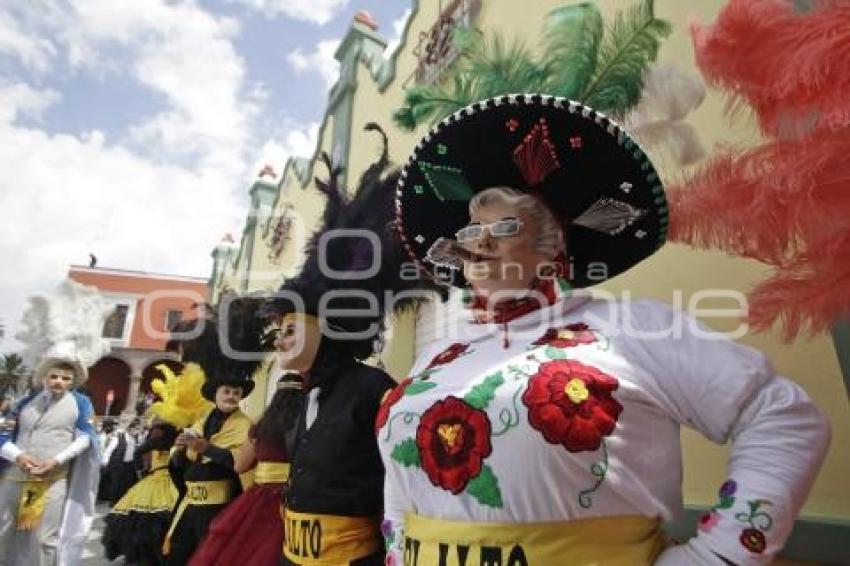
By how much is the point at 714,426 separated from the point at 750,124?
718 mm

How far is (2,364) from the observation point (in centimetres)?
2542

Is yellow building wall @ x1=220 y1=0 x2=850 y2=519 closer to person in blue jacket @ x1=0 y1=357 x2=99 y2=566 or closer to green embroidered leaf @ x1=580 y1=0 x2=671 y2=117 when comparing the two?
green embroidered leaf @ x1=580 y1=0 x2=671 y2=117

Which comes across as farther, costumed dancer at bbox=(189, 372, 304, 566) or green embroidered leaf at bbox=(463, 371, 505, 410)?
costumed dancer at bbox=(189, 372, 304, 566)

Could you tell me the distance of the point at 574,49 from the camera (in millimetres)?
1801

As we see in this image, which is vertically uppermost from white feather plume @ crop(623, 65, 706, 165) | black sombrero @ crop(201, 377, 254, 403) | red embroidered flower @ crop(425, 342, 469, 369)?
white feather plume @ crop(623, 65, 706, 165)

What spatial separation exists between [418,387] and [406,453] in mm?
173

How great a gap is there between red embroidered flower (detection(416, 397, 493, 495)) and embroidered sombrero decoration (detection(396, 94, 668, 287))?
0.71 metres

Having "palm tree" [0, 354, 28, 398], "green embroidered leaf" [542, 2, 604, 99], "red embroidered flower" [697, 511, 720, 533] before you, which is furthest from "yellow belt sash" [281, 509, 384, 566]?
"palm tree" [0, 354, 28, 398]

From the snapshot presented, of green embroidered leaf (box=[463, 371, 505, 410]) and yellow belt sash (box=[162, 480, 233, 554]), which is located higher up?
green embroidered leaf (box=[463, 371, 505, 410])

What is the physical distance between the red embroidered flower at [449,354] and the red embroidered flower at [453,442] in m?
0.22

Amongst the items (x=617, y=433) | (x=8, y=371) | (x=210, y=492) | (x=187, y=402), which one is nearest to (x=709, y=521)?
(x=617, y=433)

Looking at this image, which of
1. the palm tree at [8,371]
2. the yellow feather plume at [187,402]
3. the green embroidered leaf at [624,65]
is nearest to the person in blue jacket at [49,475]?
the yellow feather plume at [187,402]

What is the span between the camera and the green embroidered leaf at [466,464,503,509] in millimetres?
1188

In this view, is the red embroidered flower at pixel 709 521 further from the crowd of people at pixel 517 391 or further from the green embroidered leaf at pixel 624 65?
the green embroidered leaf at pixel 624 65
